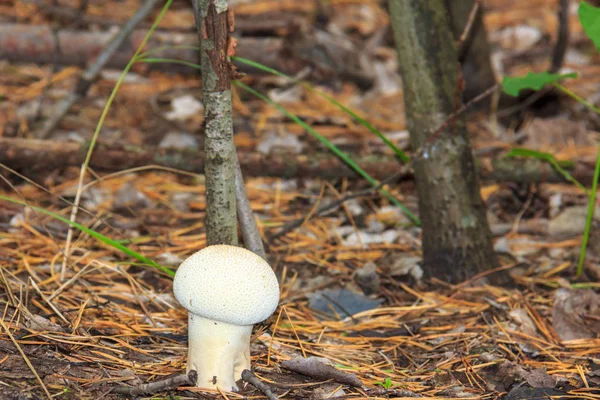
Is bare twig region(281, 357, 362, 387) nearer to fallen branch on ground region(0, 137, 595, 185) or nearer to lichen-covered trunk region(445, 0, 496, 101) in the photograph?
fallen branch on ground region(0, 137, 595, 185)

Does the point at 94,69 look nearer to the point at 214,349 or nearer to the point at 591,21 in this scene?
the point at 214,349

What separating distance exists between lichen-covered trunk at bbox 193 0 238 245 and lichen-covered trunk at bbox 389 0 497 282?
89 centimetres

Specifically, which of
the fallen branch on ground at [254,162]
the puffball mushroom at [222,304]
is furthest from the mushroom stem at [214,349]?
the fallen branch on ground at [254,162]

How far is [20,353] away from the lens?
6.64 feet

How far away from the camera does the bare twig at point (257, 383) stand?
6.40ft

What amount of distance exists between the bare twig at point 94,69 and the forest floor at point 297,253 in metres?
0.16

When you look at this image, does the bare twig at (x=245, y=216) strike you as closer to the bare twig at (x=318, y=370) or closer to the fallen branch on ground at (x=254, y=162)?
the bare twig at (x=318, y=370)

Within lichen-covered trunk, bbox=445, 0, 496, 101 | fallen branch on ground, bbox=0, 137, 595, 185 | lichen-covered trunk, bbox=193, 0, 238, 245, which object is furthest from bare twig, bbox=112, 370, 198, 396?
lichen-covered trunk, bbox=445, 0, 496, 101

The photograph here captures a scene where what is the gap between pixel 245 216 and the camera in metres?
2.44

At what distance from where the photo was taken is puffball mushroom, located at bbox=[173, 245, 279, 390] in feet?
6.26

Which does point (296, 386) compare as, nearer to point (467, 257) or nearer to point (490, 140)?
point (467, 257)

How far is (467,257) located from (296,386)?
3.54ft

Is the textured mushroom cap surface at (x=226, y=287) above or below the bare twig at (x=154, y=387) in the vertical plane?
above

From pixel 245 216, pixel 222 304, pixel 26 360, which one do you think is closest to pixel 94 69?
pixel 245 216
